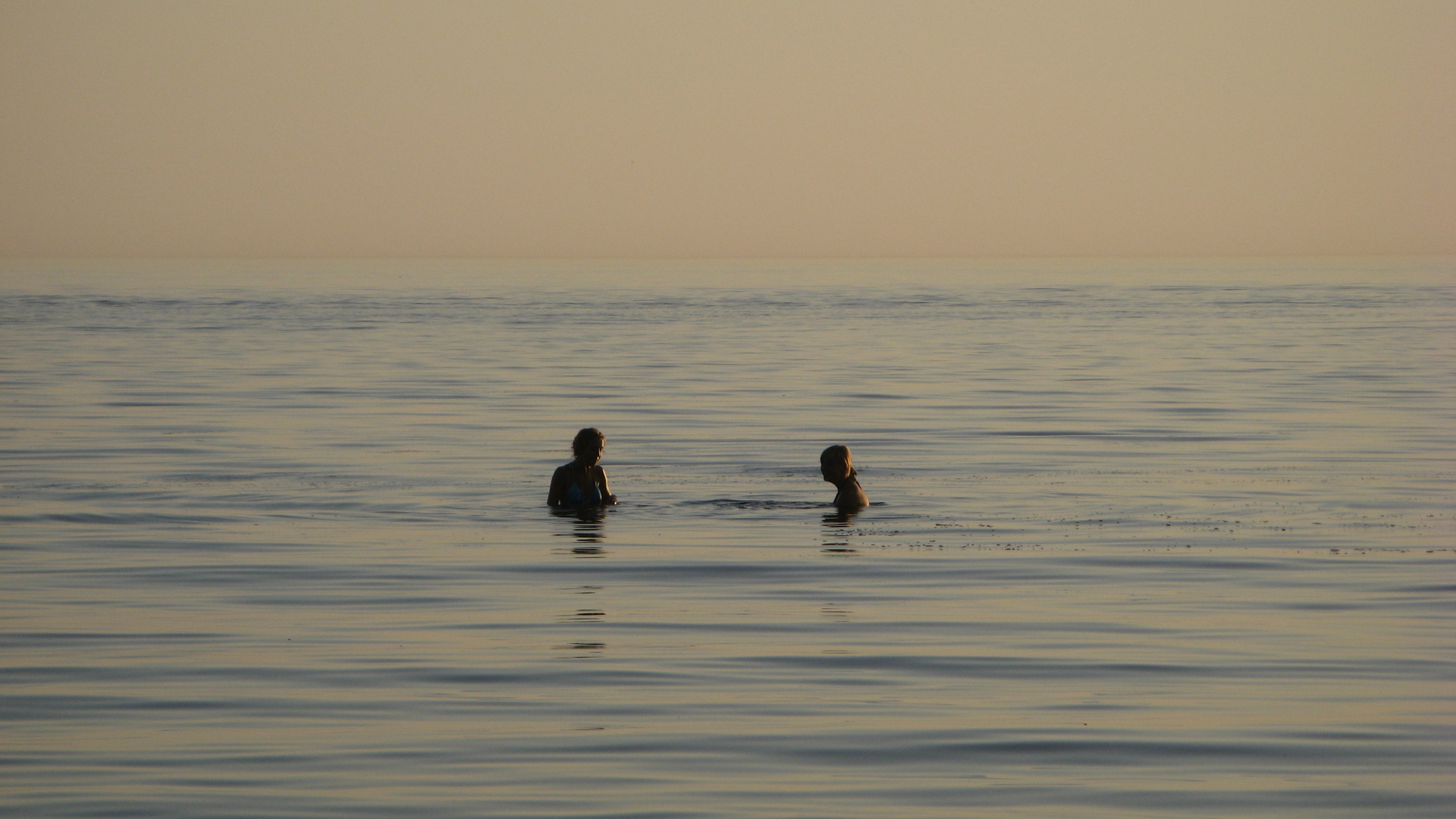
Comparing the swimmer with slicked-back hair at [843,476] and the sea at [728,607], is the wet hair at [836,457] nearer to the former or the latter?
the swimmer with slicked-back hair at [843,476]

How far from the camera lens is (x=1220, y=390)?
3397cm

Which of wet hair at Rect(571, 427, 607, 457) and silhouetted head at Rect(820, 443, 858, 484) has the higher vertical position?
wet hair at Rect(571, 427, 607, 457)

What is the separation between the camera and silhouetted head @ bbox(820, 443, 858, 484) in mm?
16219

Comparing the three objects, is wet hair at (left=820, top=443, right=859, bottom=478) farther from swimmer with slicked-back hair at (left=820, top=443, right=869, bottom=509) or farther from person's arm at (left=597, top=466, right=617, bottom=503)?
person's arm at (left=597, top=466, right=617, bottom=503)

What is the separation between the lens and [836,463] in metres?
16.3

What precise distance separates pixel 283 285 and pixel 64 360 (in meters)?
98.2

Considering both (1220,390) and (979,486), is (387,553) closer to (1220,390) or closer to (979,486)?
(979,486)

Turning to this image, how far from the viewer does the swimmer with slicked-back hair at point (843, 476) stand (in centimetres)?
1623

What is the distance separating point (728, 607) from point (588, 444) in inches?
183

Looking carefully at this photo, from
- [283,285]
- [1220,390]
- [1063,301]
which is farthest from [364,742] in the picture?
[283,285]

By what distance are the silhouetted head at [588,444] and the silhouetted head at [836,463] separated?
6.54 ft

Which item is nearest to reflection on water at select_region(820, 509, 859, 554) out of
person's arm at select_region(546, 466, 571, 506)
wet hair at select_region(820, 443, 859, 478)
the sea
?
the sea

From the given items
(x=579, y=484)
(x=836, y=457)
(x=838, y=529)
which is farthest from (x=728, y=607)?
(x=579, y=484)

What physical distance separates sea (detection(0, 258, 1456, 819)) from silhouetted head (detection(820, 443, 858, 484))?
0.53 metres
